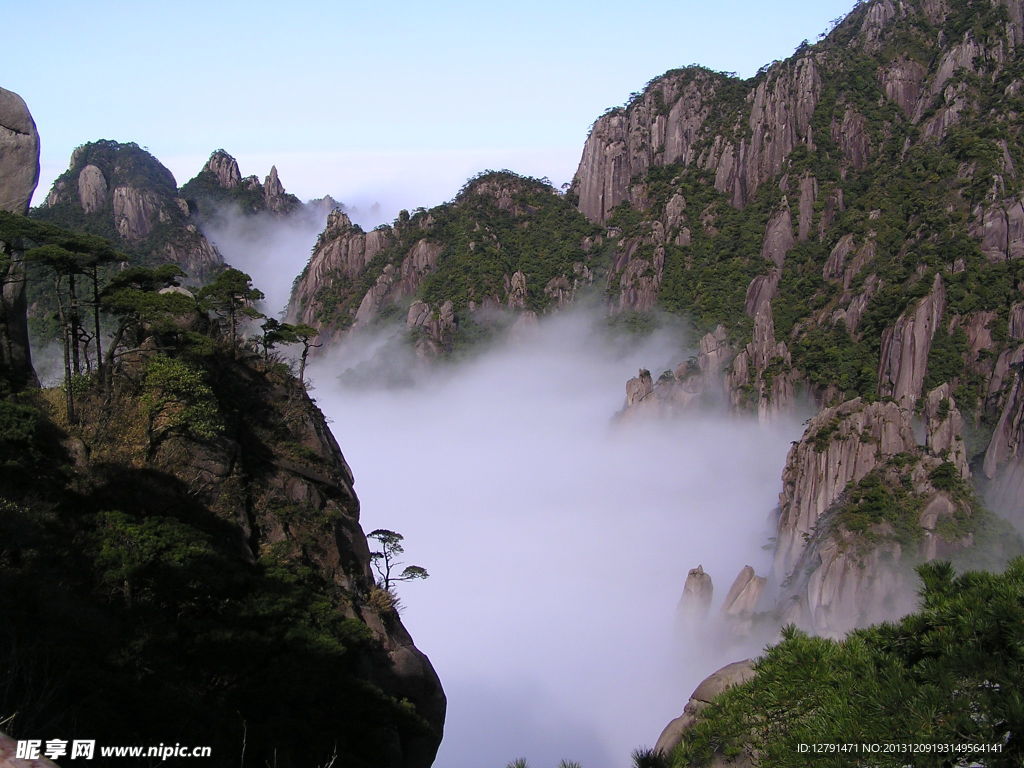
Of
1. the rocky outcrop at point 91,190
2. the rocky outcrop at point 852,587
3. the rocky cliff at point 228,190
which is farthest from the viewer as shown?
the rocky cliff at point 228,190

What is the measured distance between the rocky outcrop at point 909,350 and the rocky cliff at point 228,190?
4677 inches

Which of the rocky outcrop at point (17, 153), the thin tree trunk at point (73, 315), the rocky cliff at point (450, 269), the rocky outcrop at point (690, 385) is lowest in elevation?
the thin tree trunk at point (73, 315)

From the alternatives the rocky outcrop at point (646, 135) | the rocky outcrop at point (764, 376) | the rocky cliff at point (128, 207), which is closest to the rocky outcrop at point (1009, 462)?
the rocky outcrop at point (764, 376)

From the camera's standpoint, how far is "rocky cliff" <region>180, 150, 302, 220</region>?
165 metres

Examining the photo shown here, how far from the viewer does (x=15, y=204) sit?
19922mm

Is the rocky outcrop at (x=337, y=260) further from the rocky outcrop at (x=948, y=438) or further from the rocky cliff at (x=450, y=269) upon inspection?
the rocky outcrop at (x=948, y=438)

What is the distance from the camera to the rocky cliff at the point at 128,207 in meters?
121

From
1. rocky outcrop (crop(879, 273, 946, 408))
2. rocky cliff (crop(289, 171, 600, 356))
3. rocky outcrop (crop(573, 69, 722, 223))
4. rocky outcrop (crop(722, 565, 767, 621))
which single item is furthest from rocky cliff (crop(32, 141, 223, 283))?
rocky outcrop (crop(722, 565, 767, 621))

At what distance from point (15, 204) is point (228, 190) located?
16081 cm

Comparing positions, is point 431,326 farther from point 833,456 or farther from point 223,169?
point 833,456

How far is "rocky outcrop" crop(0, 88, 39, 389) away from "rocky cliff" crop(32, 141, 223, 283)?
103m

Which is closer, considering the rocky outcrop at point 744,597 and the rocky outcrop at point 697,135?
the rocky outcrop at point 744,597

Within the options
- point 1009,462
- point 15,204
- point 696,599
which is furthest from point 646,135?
point 15,204

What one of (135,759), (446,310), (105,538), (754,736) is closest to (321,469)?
(105,538)
